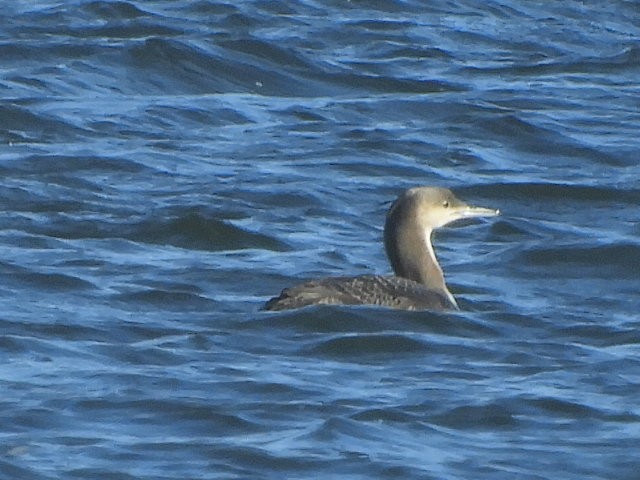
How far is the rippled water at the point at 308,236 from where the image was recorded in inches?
387

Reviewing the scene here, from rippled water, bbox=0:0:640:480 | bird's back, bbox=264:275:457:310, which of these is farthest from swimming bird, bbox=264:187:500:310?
rippled water, bbox=0:0:640:480

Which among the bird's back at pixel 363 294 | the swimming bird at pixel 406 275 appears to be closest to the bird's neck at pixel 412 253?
the swimming bird at pixel 406 275

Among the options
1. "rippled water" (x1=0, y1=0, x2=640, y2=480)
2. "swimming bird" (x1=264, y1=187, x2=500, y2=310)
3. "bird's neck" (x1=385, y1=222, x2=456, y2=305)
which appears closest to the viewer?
"rippled water" (x1=0, y1=0, x2=640, y2=480)

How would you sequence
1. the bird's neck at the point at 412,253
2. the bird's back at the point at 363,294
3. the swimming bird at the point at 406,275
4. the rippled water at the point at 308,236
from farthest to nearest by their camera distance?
1. the bird's neck at the point at 412,253
2. the swimming bird at the point at 406,275
3. the bird's back at the point at 363,294
4. the rippled water at the point at 308,236

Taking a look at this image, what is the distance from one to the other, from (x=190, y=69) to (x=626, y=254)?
255 inches

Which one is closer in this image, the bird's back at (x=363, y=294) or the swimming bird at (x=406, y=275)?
the bird's back at (x=363, y=294)

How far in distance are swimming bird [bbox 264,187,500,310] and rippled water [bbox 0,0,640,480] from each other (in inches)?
3.9

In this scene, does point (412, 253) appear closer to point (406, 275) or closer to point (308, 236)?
point (406, 275)

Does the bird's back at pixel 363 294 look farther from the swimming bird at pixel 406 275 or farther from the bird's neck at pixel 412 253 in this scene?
the bird's neck at pixel 412 253

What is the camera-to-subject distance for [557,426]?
33.2ft

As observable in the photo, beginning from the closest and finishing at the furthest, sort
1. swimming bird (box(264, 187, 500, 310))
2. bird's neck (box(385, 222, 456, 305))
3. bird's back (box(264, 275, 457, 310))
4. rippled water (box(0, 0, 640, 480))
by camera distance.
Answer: rippled water (box(0, 0, 640, 480)) → bird's back (box(264, 275, 457, 310)) → swimming bird (box(264, 187, 500, 310)) → bird's neck (box(385, 222, 456, 305))

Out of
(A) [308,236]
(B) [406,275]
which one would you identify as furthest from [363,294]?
(A) [308,236]

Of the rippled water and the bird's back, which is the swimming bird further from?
the rippled water

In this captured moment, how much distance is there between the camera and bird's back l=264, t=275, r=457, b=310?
11797mm
